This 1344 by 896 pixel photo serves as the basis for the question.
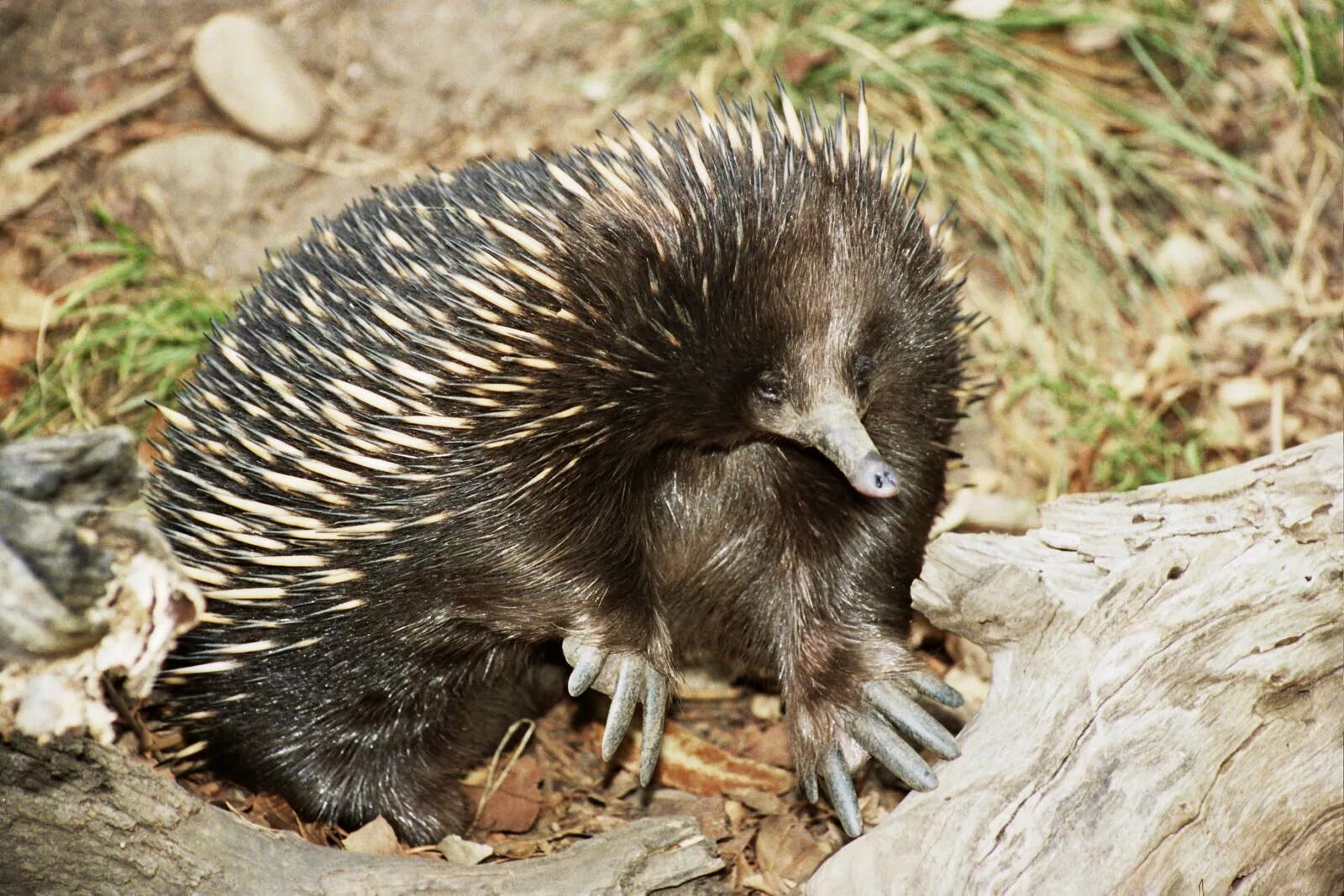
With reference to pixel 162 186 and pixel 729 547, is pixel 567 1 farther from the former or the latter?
pixel 729 547

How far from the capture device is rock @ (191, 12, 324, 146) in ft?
17.6

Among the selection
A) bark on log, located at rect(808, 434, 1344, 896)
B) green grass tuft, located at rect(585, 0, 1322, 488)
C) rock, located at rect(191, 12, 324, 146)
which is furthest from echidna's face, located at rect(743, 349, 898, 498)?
rock, located at rect(191, 12, 324, 146)

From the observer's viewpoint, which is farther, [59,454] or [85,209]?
[85,209]

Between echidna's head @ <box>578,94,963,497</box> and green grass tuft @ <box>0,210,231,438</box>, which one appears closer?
echidna's head @ <box>578,94,963,497</box>

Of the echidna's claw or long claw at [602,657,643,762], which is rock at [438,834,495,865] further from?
the echidna's claw

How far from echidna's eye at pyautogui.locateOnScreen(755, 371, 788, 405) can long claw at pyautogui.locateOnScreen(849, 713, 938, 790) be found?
839mm

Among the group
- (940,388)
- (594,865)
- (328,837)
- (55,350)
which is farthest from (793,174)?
(55,350)

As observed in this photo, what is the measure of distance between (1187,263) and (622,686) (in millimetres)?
3189

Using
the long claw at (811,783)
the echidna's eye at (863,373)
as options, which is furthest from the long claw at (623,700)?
the echidna's eye at (863,373)

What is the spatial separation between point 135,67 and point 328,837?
3.52m

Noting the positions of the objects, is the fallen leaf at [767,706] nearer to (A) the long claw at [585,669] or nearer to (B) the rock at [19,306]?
(A) the long claw at [585,669]

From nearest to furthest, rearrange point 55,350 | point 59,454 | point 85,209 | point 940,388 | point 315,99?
1. point 59,454
2. point 940,388
3. point 55,350
4. point 85,209
5. point 315,99

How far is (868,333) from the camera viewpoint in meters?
2.99

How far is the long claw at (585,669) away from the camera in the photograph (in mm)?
3102
